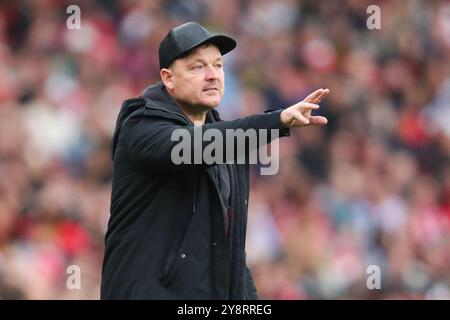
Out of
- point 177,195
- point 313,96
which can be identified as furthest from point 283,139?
point 313,96

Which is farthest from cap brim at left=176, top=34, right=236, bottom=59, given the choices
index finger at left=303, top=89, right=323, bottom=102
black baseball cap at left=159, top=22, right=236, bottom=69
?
index finger at left=303, top=89, right=323, bottom=102

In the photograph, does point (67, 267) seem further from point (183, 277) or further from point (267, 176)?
point (183, 277)

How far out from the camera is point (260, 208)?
30.8ft

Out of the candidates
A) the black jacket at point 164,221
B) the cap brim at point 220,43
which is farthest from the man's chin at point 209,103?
the cap brim at point 220,43

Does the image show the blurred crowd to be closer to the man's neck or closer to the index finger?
the man's neck

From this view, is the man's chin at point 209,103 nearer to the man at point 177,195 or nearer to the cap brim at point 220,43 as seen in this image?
the man at point 177,195

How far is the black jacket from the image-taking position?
4719 mm

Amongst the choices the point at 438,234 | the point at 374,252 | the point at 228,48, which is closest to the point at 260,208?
the point at 374,252

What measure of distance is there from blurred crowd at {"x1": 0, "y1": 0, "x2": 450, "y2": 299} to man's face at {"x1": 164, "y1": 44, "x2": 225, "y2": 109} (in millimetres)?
3217

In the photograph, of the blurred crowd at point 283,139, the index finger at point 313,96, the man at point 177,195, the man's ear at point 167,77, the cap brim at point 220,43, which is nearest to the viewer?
the index finger at point 313,96

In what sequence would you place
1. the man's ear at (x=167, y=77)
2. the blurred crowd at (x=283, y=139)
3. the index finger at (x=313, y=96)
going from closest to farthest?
the index finger at (x=313, y=96), the man's ear at (x=167, y=77), the blurred crowd at (x=283, y=139)

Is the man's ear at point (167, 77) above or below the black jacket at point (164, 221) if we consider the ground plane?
above

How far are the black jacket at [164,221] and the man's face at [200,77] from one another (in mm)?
85

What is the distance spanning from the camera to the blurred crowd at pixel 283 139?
8.80 meters
